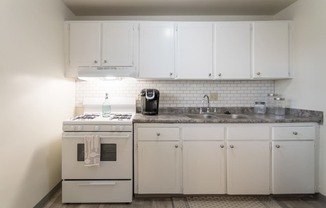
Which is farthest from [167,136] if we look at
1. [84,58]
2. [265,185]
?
[84,58]

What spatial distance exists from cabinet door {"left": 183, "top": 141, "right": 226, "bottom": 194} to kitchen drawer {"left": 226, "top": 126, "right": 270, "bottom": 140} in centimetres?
15

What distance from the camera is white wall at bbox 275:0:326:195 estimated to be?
2455 mm

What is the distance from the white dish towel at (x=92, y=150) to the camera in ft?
7.72

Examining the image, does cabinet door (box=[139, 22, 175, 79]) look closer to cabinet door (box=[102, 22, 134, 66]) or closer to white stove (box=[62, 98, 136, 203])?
cabinet door (box=[102, 22, 134, 66])

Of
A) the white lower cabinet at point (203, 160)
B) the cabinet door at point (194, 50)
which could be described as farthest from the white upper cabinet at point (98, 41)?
the white lower cabinet at point (203, 160)

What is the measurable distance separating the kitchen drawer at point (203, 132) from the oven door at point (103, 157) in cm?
64

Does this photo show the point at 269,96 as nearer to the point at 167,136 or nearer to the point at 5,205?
the point at 167,136

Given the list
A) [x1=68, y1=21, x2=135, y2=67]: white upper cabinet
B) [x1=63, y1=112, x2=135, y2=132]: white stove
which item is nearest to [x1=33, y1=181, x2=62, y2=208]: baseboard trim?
[x1=63, y1=112, x2=135, y2=132]: white stove

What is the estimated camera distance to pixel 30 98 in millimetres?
2127

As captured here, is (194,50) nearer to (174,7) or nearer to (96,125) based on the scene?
(174,7)

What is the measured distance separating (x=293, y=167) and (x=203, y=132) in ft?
3.61

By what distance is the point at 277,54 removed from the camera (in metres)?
2.90

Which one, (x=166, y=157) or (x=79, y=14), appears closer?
(x=166, y=157)

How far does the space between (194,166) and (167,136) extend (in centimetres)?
46
